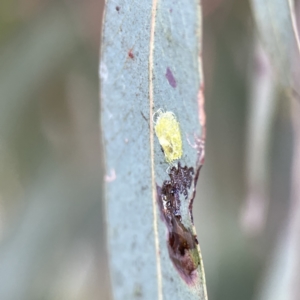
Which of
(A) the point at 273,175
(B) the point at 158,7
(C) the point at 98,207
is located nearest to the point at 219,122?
(A) the point at 273,175

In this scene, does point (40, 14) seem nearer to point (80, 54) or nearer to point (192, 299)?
point (80, 54)

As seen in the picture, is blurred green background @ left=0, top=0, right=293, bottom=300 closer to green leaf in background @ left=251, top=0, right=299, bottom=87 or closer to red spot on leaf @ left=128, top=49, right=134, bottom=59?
green leaf in background @ left=251, top=0, right=299, bottom=87

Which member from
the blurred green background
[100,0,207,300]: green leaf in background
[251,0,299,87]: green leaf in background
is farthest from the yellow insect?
the blurred green background

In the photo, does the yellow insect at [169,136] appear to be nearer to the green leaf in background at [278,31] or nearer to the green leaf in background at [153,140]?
the green leaf in background at [153,140]

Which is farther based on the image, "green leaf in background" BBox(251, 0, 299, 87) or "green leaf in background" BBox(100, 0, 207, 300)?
"green leaf in background" BBox(251, 0, 299, 87)

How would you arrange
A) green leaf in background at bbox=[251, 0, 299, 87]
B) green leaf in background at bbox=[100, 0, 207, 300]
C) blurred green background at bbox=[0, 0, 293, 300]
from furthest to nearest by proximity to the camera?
blurred green background at bbox=[0, 0, 293, 300] → green leaf in background at bbox=[251, 0, 299, 87] → green leaf in background at bbox=[100, 0, 207, 300]

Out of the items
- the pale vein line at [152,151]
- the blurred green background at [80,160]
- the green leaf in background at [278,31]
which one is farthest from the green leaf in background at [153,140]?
the blurred green background at [80,160]

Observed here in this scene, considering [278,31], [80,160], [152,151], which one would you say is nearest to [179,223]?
[152,151]
